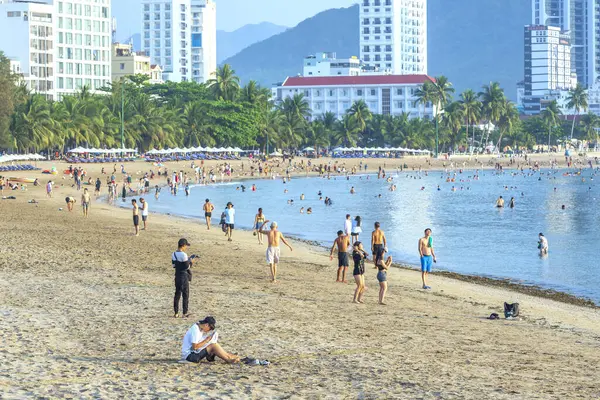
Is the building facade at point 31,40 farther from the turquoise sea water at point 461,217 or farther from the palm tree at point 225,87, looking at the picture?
A: the turquoise sea water at point 461,217

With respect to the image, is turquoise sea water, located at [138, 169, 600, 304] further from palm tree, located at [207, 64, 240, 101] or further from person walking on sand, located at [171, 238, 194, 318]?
palm tree, located at [207, 64, 240, 101]

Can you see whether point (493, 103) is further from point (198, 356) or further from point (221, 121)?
point (198, 356)

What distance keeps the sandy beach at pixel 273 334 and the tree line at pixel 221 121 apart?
58658 mm

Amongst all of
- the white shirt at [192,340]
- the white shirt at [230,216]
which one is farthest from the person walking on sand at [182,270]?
the white shirt at [230,216]

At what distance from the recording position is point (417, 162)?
465ft

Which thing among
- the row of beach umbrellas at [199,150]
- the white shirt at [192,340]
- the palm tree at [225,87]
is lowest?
the white shirt at [192,340]

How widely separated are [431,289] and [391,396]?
13.3m

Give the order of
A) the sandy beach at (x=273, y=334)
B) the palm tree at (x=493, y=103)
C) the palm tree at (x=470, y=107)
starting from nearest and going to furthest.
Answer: the sandy beach at (x=273, y=334) → the palm tree at (x=470, y=107) → the palm tree at (x=493, y=103)

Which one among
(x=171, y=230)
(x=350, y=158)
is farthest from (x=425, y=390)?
(x=350, y=158)

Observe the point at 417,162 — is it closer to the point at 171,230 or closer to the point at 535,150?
the point at 535,150

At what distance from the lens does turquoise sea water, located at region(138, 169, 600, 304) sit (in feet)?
117

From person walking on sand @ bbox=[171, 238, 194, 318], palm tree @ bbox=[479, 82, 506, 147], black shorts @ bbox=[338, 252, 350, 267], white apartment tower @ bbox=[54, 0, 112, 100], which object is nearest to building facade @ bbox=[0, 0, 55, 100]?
white apartment tower @ bbox=[54, 0, 112, 100]

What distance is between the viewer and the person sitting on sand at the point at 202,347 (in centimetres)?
1377

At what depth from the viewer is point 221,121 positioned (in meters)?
121
